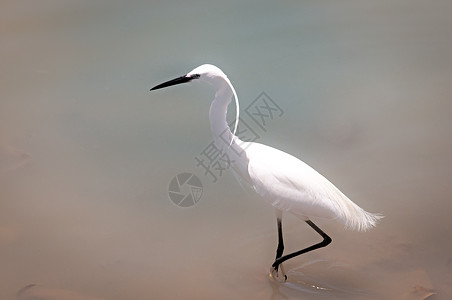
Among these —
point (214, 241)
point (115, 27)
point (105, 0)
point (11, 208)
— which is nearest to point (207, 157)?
point (214, 241)

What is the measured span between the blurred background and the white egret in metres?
0.41

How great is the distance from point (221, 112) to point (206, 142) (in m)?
1.19

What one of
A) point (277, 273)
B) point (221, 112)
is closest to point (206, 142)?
point (221, 112)

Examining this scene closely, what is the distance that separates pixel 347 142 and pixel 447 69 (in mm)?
1295

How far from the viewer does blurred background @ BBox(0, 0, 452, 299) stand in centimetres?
367

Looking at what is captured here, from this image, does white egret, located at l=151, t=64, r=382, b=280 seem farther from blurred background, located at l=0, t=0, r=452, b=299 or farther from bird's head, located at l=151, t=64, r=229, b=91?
blurred background, located at l=0, t=0, r=452, b=299

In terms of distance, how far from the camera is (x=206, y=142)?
15.0 feet

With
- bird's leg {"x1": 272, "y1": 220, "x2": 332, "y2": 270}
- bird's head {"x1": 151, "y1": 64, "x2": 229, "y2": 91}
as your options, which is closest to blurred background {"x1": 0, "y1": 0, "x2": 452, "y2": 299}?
bird's leg {"x1": 272, "y1": 220, "x2": 332, "y2": 270}

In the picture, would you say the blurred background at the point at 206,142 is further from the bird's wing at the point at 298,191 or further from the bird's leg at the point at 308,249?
the bird's wing at the point at 298,191

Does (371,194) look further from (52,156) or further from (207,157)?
(52,156)

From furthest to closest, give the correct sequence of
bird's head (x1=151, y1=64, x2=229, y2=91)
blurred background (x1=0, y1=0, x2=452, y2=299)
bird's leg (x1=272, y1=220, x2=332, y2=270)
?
blurred background (x1=0, y1=0, x2=452, y2=299), bird's leg (x1=272, y1=220, x2=332, y2=270), bird's head (x1=151, y1=64, x2=229, y2=91)

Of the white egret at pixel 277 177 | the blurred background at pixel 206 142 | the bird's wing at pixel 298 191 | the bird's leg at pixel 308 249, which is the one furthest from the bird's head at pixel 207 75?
the blurred background at pixel 206 142

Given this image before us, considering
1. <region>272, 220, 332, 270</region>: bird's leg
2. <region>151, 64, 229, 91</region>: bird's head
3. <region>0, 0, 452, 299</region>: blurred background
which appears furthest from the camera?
<region>0, 0, 452, 299</region>: blurred background

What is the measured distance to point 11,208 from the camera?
4.08 meters
